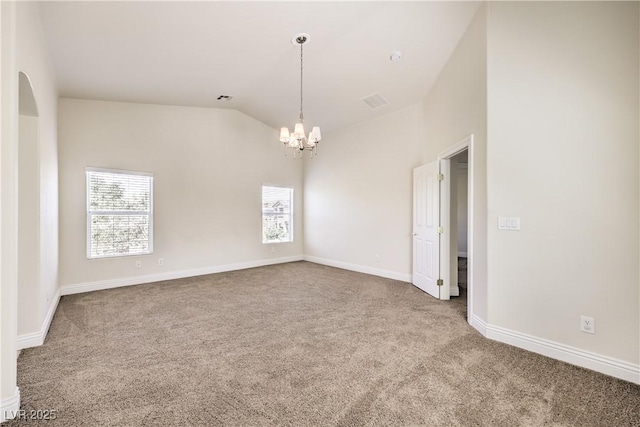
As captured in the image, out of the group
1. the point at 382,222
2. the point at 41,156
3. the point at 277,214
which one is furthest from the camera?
the point at 277,214

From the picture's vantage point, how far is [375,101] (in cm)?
518

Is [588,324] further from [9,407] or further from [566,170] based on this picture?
[9,407]

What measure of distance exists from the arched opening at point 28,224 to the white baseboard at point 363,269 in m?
4.73

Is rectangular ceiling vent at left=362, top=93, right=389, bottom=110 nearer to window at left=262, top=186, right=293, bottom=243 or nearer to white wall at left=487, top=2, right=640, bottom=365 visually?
white wall at left=487, top=2, right=640, bottom=365

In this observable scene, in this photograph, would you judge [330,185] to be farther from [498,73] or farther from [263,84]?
[498,73]

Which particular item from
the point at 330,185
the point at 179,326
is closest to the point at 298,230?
the point at 330,185

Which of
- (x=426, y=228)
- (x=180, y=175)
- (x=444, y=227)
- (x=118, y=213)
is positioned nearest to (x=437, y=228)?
(x=444, y=227)

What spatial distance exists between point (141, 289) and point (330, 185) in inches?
160

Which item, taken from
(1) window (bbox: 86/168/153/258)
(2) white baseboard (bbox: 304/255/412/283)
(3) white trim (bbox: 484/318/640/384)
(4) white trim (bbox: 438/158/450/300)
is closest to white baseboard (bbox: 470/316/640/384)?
(3) white trim (bbox: 484/318/640/384)

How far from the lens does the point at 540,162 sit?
8.74 feet

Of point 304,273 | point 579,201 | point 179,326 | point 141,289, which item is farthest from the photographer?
→ point 304,273

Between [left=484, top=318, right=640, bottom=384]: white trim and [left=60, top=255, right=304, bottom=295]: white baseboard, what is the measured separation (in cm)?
472

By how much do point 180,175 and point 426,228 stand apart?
4.33m

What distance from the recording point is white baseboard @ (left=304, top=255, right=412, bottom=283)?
539 cm
